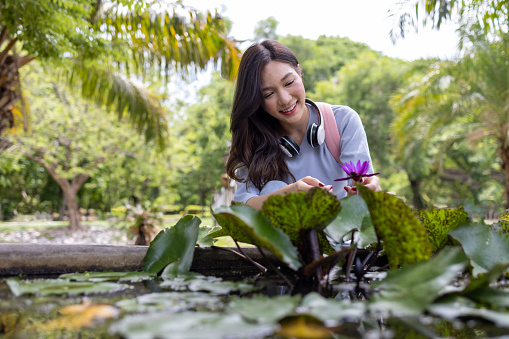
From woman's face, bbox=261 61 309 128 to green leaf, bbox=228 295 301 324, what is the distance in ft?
3.88

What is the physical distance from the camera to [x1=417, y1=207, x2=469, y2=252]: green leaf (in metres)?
0.75

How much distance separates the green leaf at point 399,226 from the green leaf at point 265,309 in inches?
7.6

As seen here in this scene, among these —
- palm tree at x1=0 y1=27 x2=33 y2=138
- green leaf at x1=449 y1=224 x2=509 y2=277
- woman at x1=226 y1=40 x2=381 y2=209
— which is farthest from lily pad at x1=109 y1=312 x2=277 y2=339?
palm tree at x1=0 y1=27 x2=33 y2=138

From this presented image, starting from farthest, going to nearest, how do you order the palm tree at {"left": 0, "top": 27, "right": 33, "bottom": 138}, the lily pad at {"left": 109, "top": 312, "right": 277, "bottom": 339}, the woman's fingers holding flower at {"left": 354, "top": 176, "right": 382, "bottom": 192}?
1. the palm tree at {"left": 0, "top": 27, "right": 33, "bottom": 138}
2. the woman's fingers holding flower at {"left": 354, "top": 176, "right": 382, "bottom": 192}
3. the lily pad at {"left": 109, "top": 312, "right": 277, "bottom": 339}

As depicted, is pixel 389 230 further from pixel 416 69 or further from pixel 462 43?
pixel 416 69

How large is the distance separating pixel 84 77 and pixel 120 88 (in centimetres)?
60

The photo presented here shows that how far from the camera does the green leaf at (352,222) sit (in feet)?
2.26

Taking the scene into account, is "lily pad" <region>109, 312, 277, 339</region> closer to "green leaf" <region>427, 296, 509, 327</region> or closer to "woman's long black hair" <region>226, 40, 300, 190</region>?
"green leaf" <region>427, 296, 509, 327</region>

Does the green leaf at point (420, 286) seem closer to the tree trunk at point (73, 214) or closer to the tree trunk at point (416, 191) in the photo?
the tree trunk at point (73, 214)

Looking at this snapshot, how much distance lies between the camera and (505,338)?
15.3 inches

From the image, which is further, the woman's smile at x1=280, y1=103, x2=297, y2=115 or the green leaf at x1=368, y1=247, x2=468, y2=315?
the woman's smile at x1=280, y1=103, x2=297, y2=115

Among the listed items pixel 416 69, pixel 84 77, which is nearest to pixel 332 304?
pixel 84 77

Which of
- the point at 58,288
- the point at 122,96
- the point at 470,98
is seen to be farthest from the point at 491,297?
the point at 470,98

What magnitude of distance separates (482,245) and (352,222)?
0.21 meters
